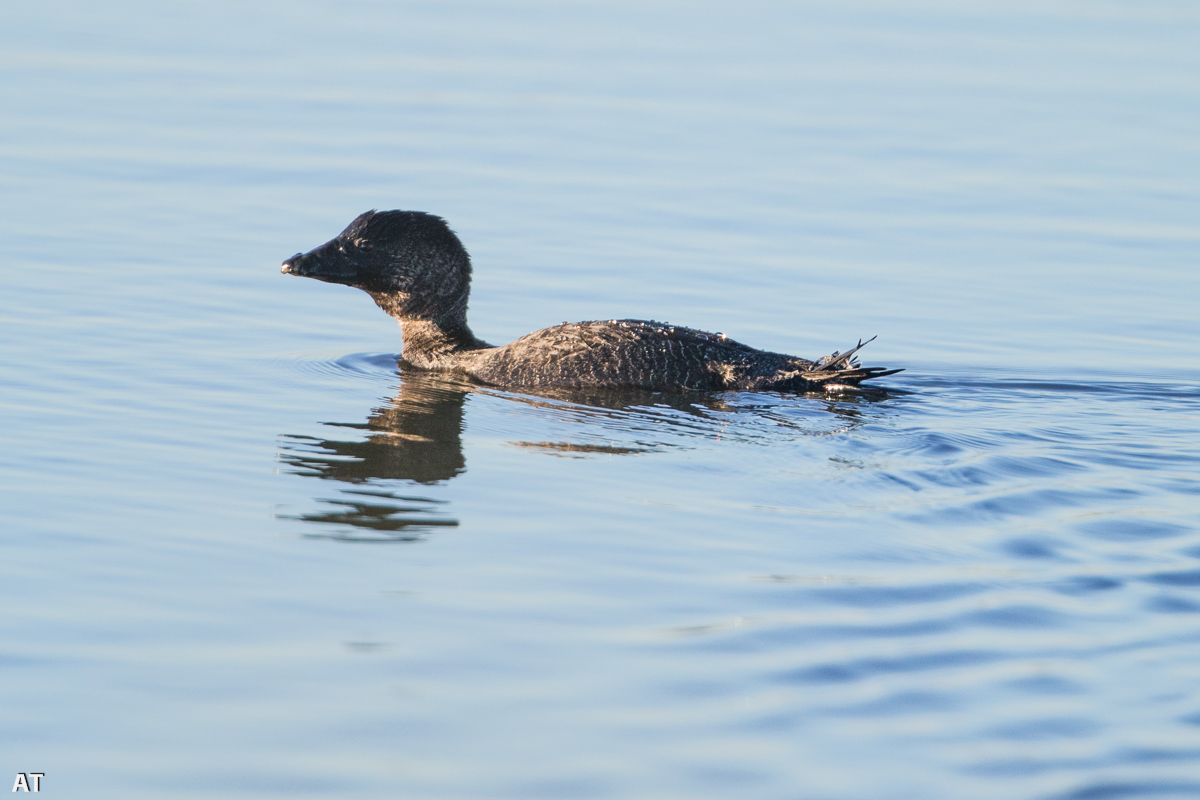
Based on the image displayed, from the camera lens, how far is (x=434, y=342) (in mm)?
10883

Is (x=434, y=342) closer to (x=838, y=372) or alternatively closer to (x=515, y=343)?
(x=515, y=343)

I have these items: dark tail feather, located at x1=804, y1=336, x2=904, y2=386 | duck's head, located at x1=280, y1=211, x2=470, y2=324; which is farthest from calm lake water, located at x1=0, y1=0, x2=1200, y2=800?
duck's head, located at x1=280, y1=211, x2=470, y2=324

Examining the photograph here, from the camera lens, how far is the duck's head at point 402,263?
10.7m

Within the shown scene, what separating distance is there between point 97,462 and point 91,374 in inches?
82.4

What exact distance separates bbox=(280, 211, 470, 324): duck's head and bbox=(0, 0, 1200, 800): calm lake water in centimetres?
53

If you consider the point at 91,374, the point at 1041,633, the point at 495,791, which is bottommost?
the point at 495,791

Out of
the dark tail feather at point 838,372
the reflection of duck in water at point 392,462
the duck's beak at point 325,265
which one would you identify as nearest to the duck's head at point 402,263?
the duck's beak at point 325,265

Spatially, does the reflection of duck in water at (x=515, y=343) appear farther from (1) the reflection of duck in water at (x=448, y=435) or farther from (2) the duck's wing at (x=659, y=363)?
(1) the reflection of duck in water at (x=448, y=435)

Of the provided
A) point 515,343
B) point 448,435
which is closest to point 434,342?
point 515,343

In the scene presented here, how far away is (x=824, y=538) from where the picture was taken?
684cm

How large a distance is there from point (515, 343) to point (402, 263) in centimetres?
114

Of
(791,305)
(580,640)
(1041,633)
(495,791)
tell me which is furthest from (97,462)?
(791,305)

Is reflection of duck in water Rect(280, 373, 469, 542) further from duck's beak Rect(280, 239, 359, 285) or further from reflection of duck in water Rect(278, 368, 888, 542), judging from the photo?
duck's beak Rect(280, 239, 359, 285)

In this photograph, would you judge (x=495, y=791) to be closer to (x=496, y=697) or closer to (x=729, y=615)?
(x=496, y=697)
